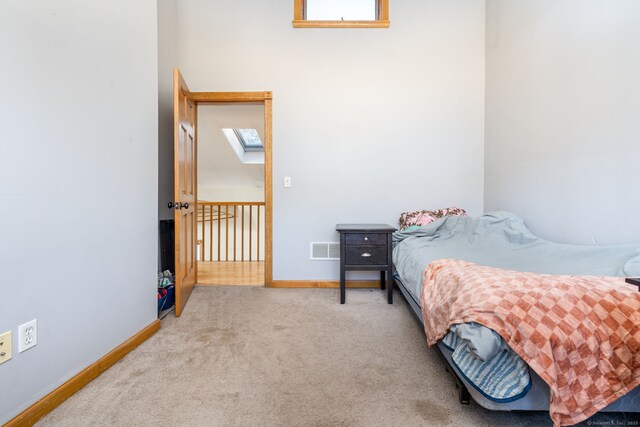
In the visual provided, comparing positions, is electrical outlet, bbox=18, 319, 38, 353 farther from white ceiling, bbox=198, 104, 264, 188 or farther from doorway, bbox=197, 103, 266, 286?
white ceiling, bbox=198, 104, 264, 188

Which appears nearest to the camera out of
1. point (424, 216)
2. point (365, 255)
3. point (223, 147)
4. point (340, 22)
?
point (365, 255)

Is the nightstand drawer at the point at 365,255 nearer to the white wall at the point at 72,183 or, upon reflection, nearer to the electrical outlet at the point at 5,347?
the white wall at the point at 72,183

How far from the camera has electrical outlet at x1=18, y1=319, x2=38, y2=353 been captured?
1.15m

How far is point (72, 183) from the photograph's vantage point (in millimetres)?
1376

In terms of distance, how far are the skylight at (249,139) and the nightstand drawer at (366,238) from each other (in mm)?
3331

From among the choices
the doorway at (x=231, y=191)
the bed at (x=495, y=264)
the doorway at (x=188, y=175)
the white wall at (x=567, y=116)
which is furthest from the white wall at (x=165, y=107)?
the white wall at (x=567, y=116)

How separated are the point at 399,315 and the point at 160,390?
5.32 feet

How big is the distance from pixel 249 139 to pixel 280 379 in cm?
466

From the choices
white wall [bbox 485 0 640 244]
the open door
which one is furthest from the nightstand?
the open door

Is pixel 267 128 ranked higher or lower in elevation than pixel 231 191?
higher

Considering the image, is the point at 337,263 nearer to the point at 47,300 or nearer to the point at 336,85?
the point at 336,85

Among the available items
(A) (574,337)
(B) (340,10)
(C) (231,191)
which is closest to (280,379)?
(A) (574,337)

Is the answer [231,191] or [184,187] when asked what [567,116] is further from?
[231,191]

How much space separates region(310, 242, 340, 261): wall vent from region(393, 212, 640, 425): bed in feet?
2.08
